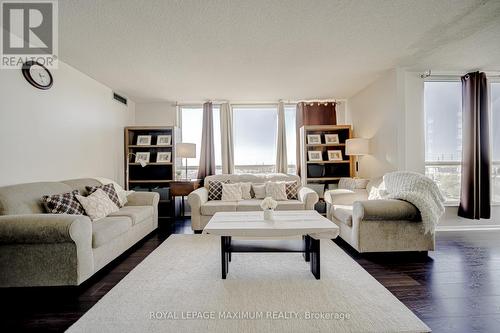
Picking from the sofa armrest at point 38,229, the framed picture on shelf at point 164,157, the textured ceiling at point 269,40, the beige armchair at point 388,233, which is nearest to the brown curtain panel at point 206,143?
the framed picture on shelf at point 164,157

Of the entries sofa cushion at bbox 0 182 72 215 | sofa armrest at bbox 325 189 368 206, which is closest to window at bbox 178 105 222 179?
sofa cushion at bbox 0 182 72 215

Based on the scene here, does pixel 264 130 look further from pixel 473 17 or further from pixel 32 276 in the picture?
pixel 32 276

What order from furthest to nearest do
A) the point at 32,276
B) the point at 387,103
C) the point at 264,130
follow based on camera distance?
1. the point at 264,130
2. the point at 387,103
3. the point at 32,276

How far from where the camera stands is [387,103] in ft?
11.9

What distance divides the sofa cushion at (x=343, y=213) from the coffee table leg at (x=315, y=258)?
0.93 meters

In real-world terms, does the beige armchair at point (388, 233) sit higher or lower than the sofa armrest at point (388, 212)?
lower

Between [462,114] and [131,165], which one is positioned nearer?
[462,114]

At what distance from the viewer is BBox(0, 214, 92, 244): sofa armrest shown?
1.84 metres

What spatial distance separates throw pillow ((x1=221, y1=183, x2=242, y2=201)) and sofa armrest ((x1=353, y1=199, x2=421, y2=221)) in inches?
78.6

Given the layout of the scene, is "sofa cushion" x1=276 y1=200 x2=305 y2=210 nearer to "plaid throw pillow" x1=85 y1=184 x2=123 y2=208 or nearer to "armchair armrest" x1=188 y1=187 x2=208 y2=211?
"armchair armrest" x1=188 y1=187 x2=208 y2=211

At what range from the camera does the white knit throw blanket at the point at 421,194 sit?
97.6 inches

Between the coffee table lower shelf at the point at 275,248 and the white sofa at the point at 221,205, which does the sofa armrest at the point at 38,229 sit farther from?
the white sofa at the point at 221,205

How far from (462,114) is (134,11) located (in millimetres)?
4767

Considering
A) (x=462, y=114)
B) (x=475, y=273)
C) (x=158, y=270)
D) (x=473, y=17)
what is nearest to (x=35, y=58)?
(x=158, y=270)
